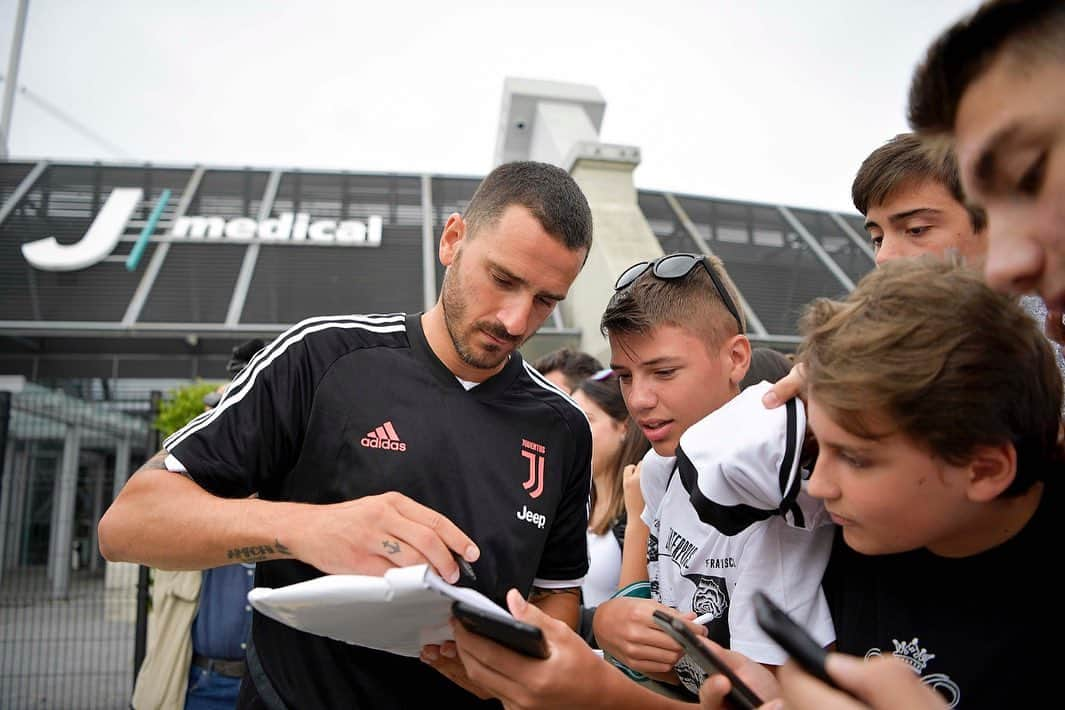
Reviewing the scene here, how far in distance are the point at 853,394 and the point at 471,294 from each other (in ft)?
3.56

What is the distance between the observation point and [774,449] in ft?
4.60

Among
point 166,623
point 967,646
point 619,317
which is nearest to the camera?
point 967,646

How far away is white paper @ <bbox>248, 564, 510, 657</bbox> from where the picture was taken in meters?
1.28

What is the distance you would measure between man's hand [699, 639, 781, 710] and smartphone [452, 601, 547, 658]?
30cm

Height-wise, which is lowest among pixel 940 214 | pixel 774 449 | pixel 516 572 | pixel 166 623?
pixel 166 623

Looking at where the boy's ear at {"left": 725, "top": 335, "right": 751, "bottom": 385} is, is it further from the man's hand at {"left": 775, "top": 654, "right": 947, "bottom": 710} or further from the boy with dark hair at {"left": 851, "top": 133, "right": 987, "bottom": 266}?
the man's hand at {"left": 775, "top": 654, "right": 947, "bottom": 710}

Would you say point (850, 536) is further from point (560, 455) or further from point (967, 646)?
point (560, 455)

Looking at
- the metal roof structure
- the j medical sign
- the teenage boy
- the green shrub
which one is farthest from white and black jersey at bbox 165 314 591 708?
the j medical sign

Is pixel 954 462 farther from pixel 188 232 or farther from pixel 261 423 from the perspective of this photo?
pixel 188 232

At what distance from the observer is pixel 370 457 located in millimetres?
1920

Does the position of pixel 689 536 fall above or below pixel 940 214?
below

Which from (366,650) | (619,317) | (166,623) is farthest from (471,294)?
(166,623)

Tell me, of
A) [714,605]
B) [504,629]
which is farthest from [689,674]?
[504,629]

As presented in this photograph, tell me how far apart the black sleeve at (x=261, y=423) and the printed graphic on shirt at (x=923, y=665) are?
1.46 metres
